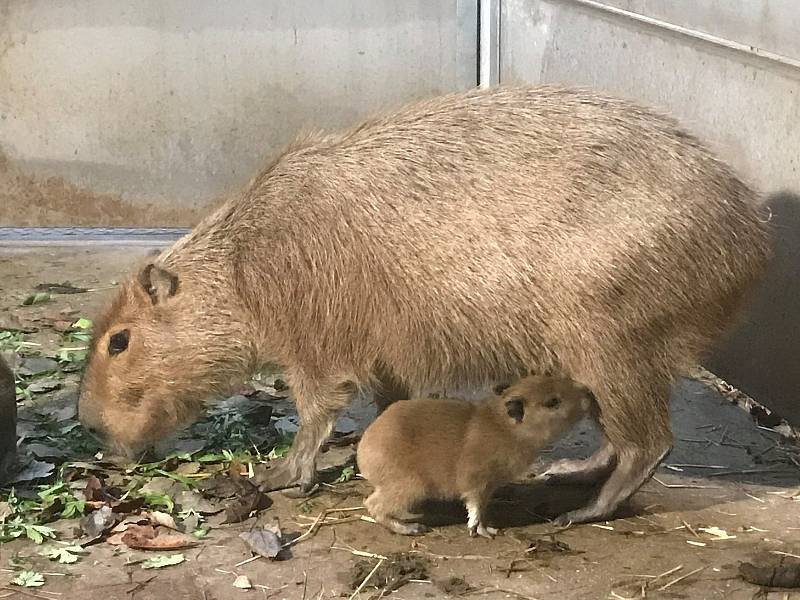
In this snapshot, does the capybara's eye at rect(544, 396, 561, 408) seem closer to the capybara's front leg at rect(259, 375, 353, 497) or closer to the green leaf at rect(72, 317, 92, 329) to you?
the capybara's front leg at rect(259, 375, 353, 497)

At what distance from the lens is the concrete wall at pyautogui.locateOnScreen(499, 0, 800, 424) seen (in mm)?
4426

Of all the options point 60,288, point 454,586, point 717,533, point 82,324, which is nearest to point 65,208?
point 60,288

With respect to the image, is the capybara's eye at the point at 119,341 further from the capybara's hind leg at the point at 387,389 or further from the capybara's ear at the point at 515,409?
the capybara's ear at the point at 515,409

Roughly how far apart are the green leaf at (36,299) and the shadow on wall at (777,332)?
3.28 m

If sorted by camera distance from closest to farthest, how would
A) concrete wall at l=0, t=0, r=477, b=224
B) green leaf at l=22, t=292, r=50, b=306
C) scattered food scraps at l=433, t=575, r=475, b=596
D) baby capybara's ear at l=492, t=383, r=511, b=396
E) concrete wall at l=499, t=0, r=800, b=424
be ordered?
scattered food scraps at l=433, t=575, r=475, b=596
baby capybara's ear at l=492, t=383, r=511, b=396
concrete wall at l=499, t=0, r=800, b=424
green leaf at l=22, t=292, r=50, b=306
concrete wall at l=0, t=0, r=477, b=224

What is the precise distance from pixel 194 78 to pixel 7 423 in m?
3.23

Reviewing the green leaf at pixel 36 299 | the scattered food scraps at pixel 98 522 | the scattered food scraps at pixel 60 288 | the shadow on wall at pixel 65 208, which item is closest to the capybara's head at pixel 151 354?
the scattered food scraps at pixel 98 522

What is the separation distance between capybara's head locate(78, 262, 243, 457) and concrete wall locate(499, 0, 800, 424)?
195cm

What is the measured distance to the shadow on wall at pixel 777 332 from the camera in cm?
448

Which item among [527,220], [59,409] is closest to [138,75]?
Answer: [59,409]

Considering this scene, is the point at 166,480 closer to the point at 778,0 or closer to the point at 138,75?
the point at 778,0

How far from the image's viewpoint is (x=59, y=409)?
468cm

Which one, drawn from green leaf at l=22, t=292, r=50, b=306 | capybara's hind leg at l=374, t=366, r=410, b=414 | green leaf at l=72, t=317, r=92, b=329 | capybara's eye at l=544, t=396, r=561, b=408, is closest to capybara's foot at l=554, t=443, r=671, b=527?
capybara's eye at l=544, t=396, r=561, b=408

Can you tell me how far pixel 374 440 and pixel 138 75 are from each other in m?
3.84
